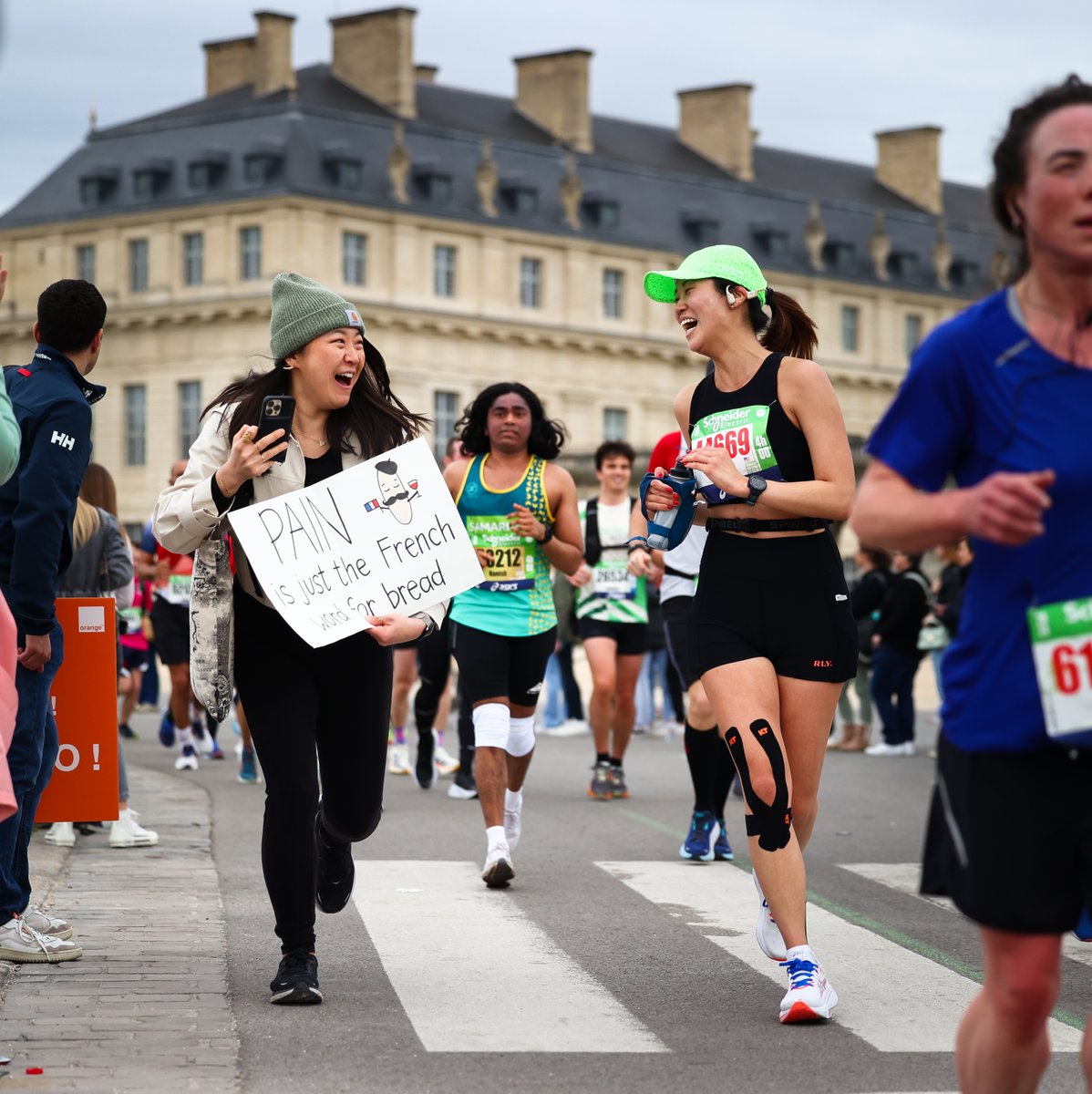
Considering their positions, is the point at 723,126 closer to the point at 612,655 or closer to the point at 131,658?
the point at 131,658

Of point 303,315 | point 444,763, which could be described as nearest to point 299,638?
point 303,315

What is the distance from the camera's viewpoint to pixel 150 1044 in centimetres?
558

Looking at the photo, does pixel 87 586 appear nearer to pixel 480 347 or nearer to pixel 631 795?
pixel 631 795

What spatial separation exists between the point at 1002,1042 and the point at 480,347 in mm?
77685

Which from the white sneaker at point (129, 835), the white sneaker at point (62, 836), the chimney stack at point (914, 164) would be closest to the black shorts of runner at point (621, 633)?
the white sneaker at point (129, 835)

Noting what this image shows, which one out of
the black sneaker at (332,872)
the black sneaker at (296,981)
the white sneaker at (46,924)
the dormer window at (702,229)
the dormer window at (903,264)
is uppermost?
the dormer window at (702,229)

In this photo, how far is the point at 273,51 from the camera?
80875 millimetres

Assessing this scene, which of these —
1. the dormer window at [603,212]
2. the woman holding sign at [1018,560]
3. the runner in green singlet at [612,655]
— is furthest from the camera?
the dormer window at [603,212]

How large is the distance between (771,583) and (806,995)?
42.8 inches

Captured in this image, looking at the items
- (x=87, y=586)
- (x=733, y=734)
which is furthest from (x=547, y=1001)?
(x=87, y=586)

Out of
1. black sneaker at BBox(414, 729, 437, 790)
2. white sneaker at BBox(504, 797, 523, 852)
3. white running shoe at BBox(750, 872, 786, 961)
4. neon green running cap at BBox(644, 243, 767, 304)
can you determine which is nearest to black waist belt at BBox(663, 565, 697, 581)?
white sneaker at BBox(504, 797, 523, 852)

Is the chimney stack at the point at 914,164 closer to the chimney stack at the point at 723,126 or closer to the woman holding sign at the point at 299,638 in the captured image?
the chimney stack at the point at 723,126

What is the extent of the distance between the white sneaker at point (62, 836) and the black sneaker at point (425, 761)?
137 inches

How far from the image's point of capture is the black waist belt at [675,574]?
417 inches
